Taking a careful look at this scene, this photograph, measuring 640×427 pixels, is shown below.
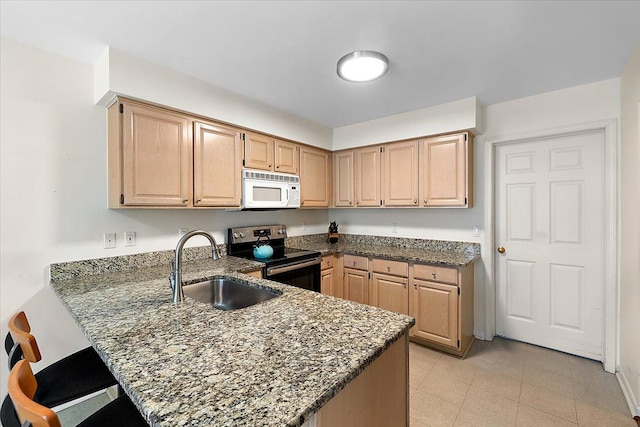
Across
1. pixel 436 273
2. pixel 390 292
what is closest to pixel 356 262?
pixel 390 292

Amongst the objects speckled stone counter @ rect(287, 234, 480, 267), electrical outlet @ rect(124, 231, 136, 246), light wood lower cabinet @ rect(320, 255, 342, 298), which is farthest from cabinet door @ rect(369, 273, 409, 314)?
electrical outlet @ rect(124, 231, 136, 246)

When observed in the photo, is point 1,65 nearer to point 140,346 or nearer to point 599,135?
point 140,346

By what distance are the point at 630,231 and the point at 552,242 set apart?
0.68m

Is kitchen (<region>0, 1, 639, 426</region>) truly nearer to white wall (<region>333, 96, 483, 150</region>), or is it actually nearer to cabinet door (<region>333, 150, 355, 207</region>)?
white wall (<region>333, 96, 483, 150</region>)

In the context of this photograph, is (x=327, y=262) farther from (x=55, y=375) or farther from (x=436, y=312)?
(x=55, y=375)

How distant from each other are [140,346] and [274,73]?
1964 mm

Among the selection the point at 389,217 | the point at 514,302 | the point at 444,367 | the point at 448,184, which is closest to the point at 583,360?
the point at 514,302

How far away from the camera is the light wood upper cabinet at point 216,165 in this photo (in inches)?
91.7

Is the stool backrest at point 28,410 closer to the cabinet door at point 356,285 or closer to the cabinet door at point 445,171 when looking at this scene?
the cabinet door at point 356,285

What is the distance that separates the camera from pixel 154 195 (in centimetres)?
208

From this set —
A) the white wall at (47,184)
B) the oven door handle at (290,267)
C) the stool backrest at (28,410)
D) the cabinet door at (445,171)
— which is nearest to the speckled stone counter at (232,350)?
the stool backrest at (28,410)

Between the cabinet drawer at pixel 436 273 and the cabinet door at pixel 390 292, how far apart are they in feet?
0.52

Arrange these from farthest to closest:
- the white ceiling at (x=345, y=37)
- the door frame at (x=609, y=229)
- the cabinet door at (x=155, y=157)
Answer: the door frame at (x=609, y=229) < the cabinet door at (x=155, y=157) < the white ceiling at (x=345, y=37)

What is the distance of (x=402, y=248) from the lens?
11.1ft
